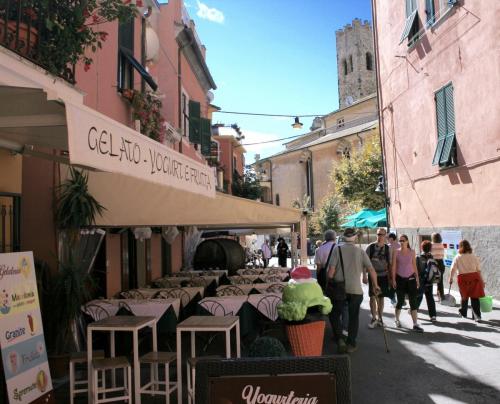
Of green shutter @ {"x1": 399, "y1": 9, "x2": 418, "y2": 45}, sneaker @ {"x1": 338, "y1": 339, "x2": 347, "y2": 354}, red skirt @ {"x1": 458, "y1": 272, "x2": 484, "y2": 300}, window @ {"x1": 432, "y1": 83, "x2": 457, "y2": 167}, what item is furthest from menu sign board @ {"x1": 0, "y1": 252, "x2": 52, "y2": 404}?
green shutter @ {"x1": 399, "y1": 9, "x2": 418, "y2": 45}

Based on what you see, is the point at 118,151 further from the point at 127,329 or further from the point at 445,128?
the point at 445,128

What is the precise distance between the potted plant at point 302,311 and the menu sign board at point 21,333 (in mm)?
2907

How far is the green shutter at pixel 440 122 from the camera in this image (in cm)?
1372

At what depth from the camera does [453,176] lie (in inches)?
524

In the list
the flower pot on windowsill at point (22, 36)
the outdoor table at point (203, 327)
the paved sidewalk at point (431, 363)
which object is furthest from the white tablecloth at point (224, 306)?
the flower pot on windowsill at point (22, 36)

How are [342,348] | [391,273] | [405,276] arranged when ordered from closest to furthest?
1. [342,348]
2. [405,276]
3. [391,273]

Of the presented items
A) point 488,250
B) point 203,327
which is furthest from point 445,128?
point 203,327

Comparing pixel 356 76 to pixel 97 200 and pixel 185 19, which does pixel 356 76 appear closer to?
pixel 185 19

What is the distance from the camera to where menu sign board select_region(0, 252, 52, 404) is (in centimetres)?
417

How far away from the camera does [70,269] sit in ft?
19.8

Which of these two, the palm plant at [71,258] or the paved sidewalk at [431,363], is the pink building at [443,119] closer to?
the paved sidewalk at [431,363]

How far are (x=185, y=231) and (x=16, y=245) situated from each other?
10.1 meters

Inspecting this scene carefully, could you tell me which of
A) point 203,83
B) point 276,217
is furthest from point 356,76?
point 276,217

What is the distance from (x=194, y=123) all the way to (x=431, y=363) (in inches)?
464
